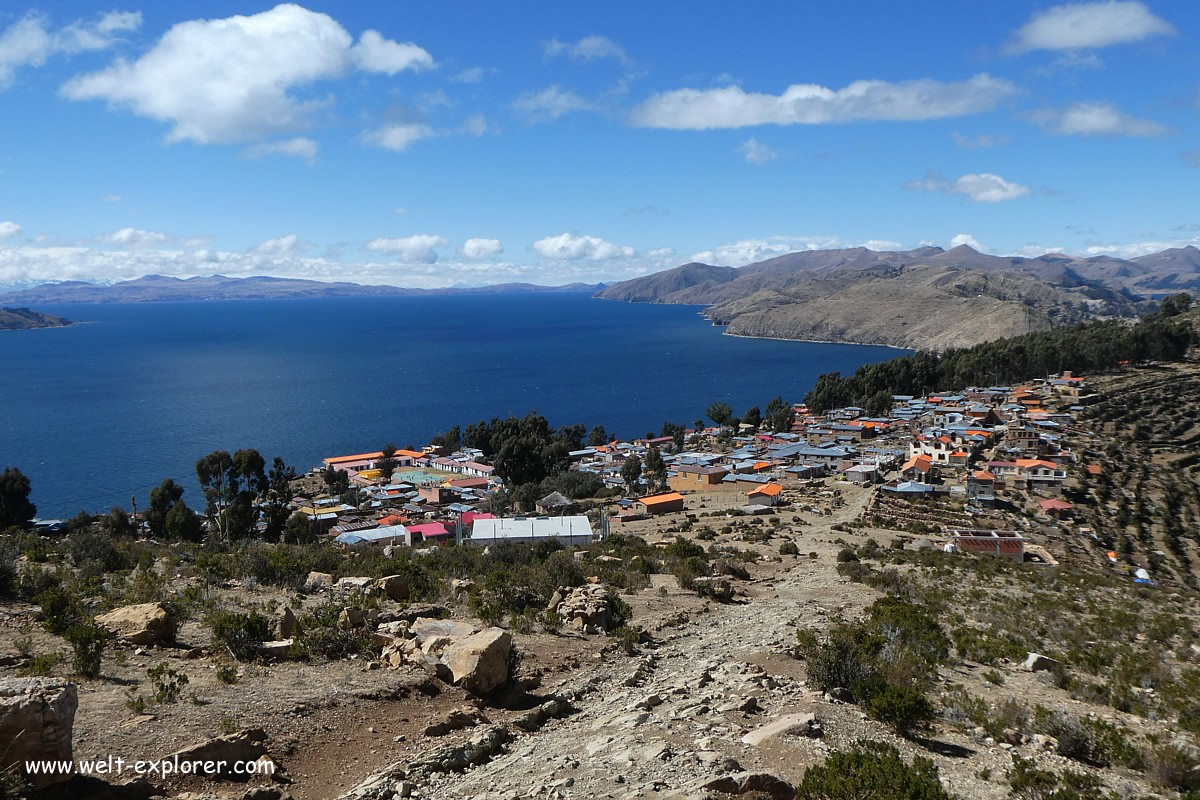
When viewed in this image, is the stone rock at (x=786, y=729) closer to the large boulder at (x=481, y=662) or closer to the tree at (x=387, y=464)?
the large boulder at (x=481, y=662)

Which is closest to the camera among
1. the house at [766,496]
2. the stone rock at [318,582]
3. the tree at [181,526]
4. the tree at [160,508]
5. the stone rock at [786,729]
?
the stone rock at [786,729]

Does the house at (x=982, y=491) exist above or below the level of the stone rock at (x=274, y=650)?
below

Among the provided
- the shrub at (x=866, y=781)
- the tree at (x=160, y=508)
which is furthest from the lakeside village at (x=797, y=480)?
the shrub at (x=866, y=781)

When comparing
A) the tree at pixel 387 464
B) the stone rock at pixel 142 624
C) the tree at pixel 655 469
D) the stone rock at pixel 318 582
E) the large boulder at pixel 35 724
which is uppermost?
the large boulder at pixel 35 724

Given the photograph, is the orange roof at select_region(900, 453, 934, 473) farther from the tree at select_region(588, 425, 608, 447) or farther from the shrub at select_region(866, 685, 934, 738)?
the tree at select_region(588, 425, 608, 447)

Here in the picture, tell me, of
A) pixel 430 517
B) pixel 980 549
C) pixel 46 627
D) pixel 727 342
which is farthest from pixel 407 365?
pixel 46 627

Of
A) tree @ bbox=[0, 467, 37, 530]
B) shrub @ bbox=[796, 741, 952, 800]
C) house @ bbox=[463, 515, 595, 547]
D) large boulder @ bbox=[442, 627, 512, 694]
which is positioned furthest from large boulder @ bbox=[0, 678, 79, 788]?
tree @ bbox=[0, 467, 37, 530]

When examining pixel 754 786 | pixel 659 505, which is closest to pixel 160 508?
pixel 659 505
